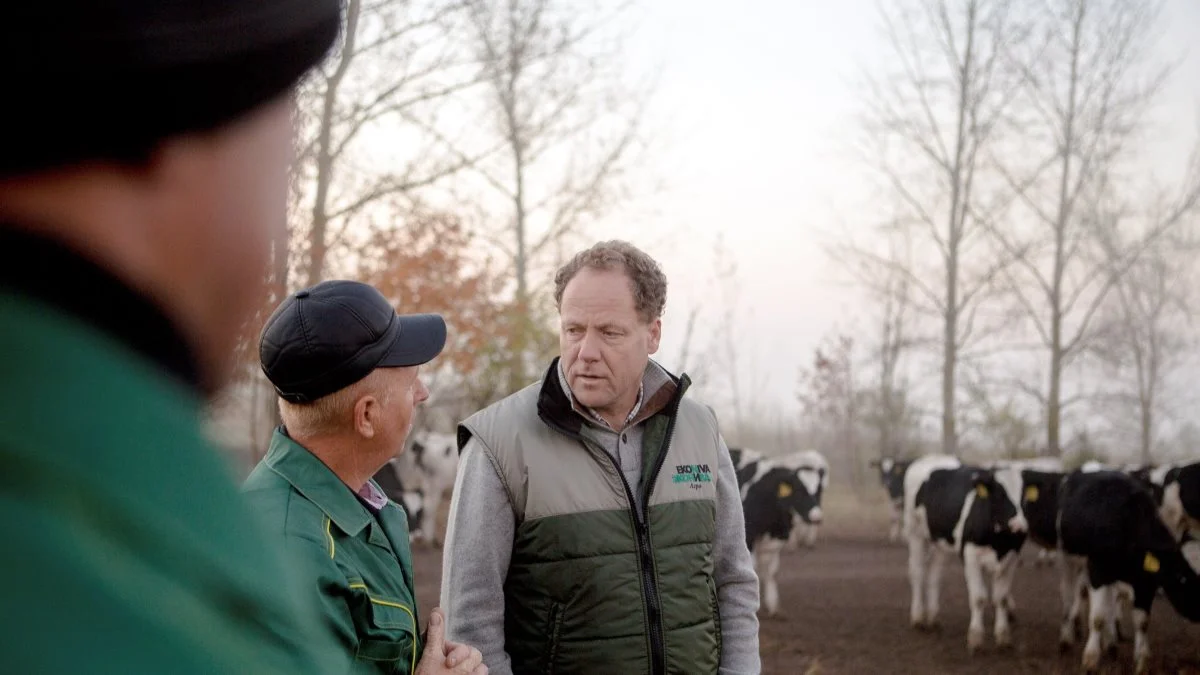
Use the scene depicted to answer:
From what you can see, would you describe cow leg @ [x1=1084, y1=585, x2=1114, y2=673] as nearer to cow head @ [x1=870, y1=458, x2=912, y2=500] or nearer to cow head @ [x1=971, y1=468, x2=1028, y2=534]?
cow head @ [x1=971, y1=468, x2=1028, y2=534]

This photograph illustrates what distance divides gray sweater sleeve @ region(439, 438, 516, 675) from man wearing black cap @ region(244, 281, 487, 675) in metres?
0.32

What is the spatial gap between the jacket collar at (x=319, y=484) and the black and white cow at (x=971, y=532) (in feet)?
34.1

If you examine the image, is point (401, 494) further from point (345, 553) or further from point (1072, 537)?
point (345, 553)

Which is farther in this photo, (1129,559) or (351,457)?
(1129,559)

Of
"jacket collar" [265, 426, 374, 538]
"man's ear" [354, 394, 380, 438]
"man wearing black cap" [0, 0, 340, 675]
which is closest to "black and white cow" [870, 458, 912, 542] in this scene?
"man's ear" [354, 394, 380, 438]

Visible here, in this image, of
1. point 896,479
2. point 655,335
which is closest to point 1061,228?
point 896,479

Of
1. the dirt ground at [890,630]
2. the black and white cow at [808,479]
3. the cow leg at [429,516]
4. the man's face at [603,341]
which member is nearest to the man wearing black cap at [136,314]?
the man's face at [603,341]

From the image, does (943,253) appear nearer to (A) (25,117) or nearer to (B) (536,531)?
(B) (536,531)

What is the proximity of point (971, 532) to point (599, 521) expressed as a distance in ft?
33.3

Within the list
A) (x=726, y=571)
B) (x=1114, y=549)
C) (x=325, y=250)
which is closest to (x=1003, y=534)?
(x=1114, y=549)

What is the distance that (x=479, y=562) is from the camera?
8.86 feet

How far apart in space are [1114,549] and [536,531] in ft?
32.5

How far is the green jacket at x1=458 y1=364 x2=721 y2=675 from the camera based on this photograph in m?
2.70

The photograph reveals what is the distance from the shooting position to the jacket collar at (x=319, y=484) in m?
2.11
